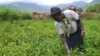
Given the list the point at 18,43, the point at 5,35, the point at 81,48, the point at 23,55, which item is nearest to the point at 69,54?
the point at 81,48

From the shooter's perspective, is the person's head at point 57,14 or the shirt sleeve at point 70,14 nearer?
the person's head at point 57,14

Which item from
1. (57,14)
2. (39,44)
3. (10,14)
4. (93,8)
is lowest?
(93,8)

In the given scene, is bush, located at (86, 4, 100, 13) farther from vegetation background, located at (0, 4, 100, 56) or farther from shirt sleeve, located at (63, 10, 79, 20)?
shirt sleeve, located at (63, 10, 79, 20)

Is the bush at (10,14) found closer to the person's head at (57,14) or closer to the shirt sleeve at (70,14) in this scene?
the shirt sleeve at (70,14)

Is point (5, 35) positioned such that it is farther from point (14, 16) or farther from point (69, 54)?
point (14, 16)

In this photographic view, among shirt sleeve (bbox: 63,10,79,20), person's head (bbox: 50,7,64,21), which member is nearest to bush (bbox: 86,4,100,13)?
shirt sleeve (bbox: 63,10,79,20)

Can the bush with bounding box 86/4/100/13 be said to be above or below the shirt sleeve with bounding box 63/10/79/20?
→ below

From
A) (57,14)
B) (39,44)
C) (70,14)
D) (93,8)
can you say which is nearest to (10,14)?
(93,8)

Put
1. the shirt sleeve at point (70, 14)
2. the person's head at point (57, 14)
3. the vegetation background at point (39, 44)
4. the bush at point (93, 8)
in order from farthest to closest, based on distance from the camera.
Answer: the bush at point (93, 8) < the vegetation background at point (39, 44) < the shirt sleeve at point (70, 14) < the person's head at point (57, 14)

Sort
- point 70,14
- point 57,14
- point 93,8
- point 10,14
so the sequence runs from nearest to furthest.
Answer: point 57,14, point 70,14, point 10,14, point 93,8

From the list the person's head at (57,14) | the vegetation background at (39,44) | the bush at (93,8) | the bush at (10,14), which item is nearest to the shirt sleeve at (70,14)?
the person's head at (57,14)

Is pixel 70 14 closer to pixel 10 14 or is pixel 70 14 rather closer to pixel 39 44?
pixel 39 44

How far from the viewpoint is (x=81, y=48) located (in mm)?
8945

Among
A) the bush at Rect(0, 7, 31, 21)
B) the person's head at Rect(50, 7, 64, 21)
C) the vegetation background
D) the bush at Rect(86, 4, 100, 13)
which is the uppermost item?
the person's head at Rect(50, 7, 64, 21)
